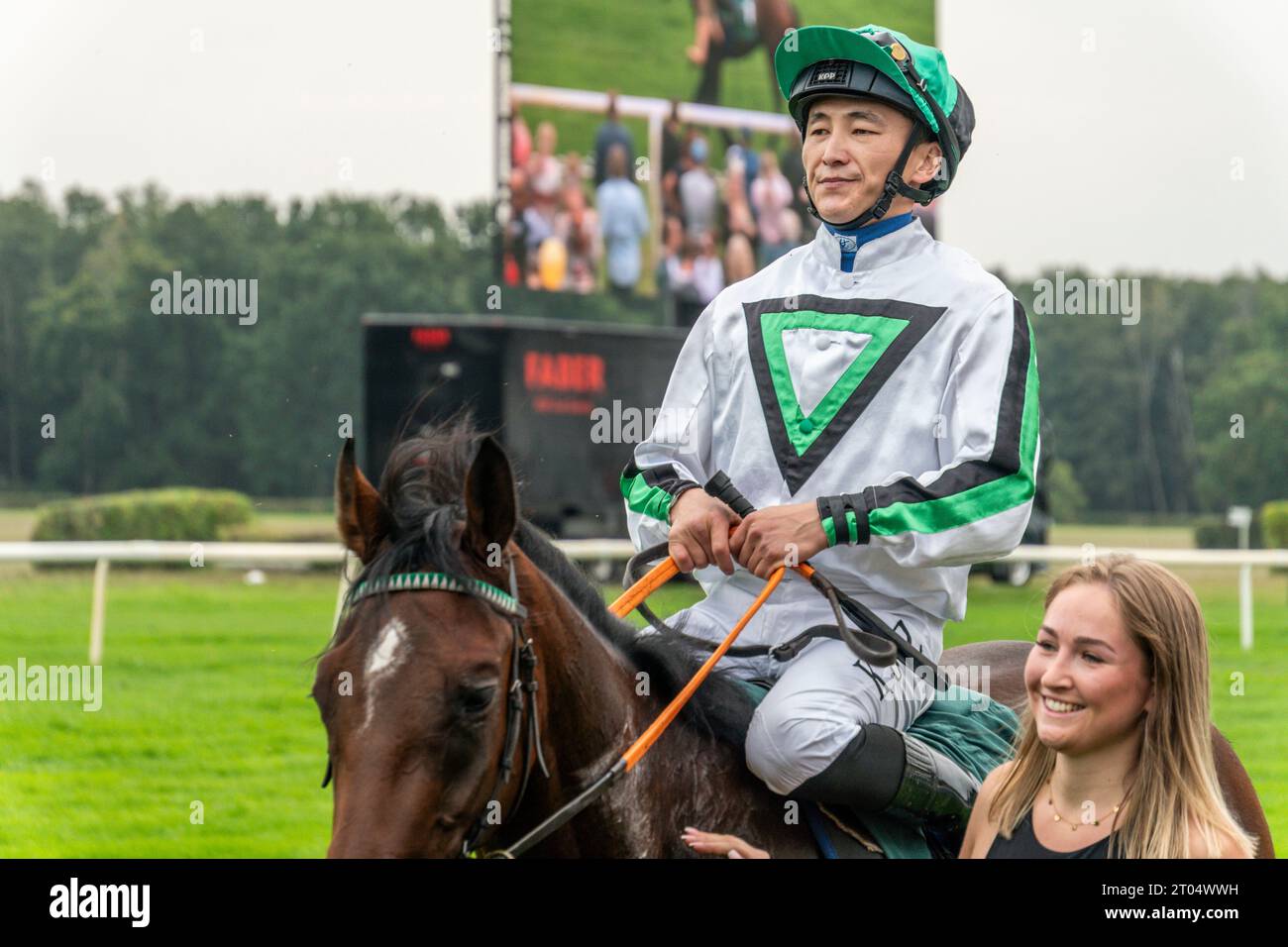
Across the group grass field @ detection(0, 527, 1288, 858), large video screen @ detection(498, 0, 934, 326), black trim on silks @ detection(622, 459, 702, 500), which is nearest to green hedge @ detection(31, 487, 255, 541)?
grass field @ detection(0, 527, 1288, 858)

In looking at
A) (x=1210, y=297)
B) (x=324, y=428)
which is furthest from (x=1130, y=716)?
(x=1210, y=297)

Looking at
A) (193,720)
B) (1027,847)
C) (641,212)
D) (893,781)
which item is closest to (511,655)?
(893,781)

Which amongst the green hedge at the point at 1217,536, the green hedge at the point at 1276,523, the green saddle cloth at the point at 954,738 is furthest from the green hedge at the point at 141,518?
the green saddle cloth at the point at 954,738

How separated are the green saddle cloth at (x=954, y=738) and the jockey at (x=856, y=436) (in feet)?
0.13

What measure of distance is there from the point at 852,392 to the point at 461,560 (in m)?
0.80

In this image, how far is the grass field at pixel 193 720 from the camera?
5992 millimetres

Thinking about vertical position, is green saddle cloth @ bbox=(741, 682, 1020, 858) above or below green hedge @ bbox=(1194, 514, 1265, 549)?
above

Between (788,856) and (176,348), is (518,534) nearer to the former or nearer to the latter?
(788,856)

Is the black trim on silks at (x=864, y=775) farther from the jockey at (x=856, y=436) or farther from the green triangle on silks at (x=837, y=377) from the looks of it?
the green triangle on silks at (x=837, y=377)

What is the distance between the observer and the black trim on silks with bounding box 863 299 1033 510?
2.55 meters

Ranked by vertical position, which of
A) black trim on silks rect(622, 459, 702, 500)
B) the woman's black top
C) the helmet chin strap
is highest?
the helmet chin strap

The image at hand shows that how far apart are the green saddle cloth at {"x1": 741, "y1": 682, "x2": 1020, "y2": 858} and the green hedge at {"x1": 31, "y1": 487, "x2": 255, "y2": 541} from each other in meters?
15.6

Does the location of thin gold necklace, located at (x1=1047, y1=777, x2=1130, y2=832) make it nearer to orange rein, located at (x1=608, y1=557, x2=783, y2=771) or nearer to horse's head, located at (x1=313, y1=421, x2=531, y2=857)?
orange rein, located at (x1=608, y1=557, x2=783, y2=771)

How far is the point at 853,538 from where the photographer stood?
255 centimetres
